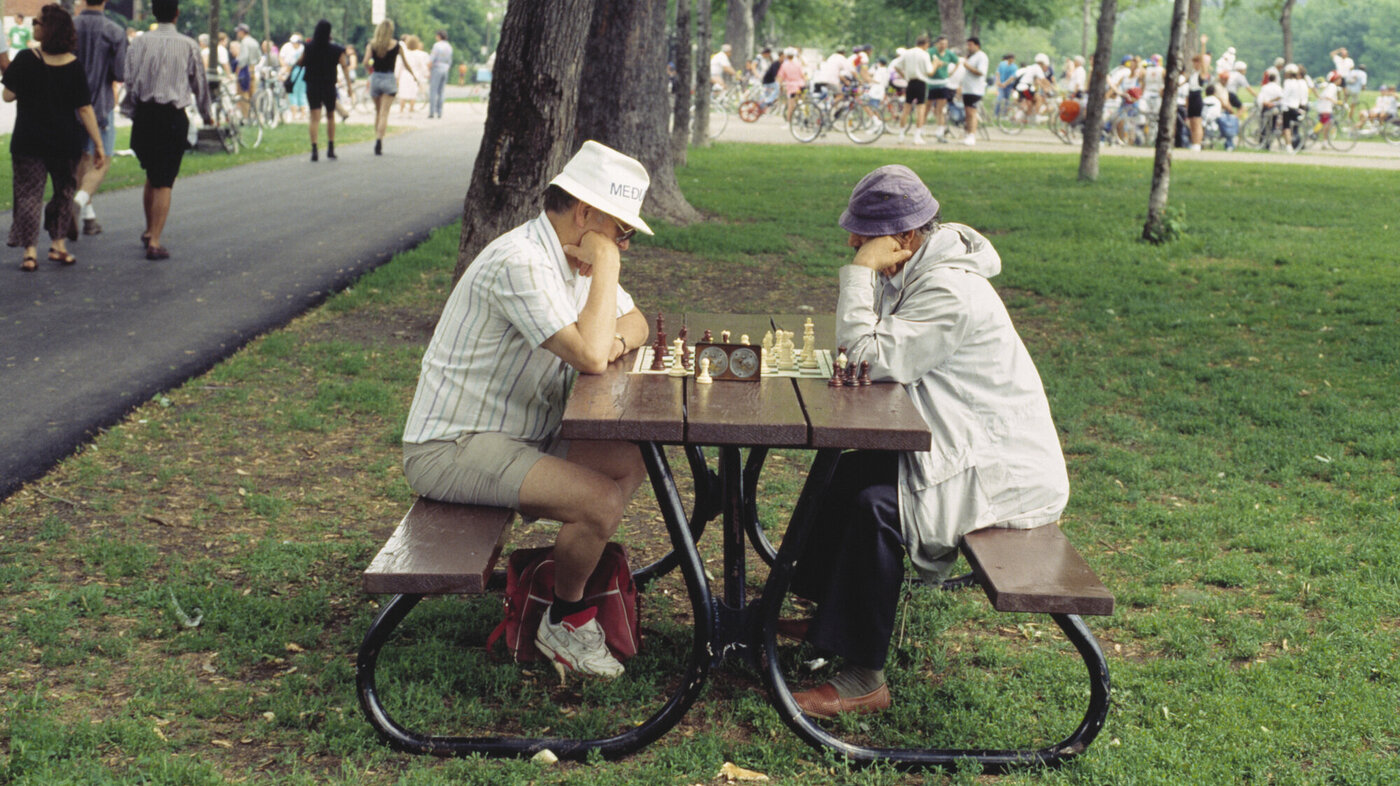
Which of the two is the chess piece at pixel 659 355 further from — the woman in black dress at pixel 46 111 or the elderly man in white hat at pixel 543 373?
the woman in black dress at pixel 46 111

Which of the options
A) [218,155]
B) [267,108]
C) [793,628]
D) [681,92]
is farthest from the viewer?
[267,108]

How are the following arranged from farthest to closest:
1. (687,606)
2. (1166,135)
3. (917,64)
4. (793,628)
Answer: (917,64), (1166,135), (687,606), (793,628)

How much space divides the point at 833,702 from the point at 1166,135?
28.3 ft

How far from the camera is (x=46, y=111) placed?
8867mm

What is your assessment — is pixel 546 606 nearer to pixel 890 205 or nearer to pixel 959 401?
pixel 959 401

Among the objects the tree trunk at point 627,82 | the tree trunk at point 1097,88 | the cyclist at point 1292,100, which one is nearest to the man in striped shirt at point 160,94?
the tree trunk at point 627,82

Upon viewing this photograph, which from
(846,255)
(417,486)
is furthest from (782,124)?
(417,486)

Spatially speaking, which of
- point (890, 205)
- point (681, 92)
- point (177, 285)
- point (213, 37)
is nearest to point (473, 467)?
point (890, 205)

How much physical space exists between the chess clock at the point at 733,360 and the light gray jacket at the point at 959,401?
0.86 feet

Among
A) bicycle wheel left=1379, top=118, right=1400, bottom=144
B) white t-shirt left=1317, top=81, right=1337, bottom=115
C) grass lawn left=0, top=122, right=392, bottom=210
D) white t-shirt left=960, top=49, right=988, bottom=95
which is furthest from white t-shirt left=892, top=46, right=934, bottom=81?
bicycle wheel left=1379, top=118, right=1400, bottom=144

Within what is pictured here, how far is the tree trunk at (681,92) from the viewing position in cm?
1597

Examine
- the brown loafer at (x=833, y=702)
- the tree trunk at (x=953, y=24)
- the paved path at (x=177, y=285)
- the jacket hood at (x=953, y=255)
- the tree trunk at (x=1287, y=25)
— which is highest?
the tree trunk at (x=1287, y=25)

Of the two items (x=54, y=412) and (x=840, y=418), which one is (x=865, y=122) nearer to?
(x=54, y=412)

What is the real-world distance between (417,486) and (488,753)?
0.77 metres
